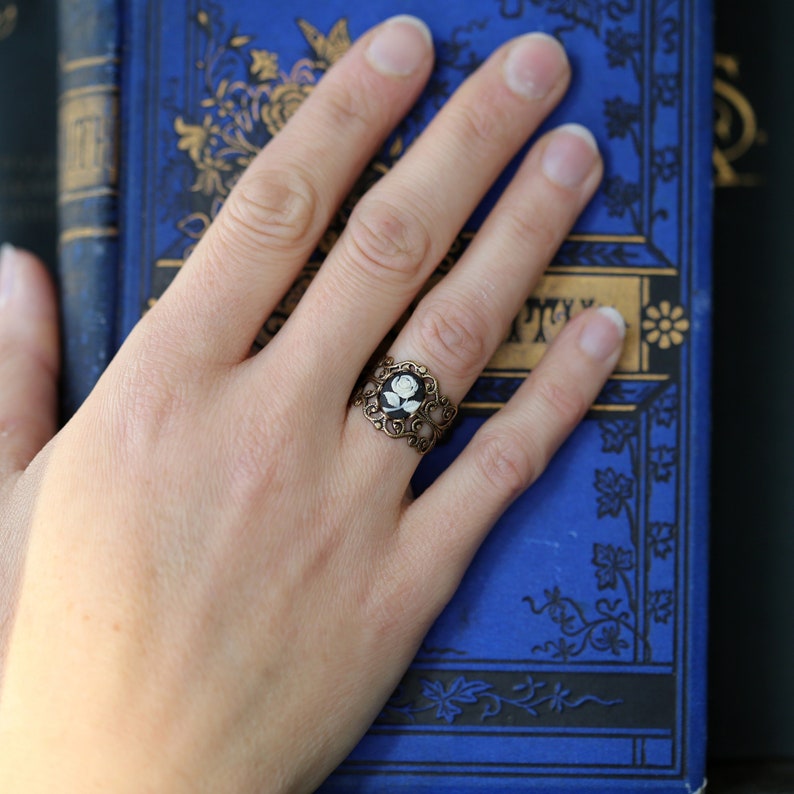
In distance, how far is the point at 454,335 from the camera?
2.06 ft

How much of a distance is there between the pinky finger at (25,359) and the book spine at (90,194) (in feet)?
0.06

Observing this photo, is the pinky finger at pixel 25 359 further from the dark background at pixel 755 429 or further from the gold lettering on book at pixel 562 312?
the dark background at pixel 755 429

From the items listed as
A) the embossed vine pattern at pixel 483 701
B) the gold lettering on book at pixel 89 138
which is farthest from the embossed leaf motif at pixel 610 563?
the gold lettering on book at pixel 89 138

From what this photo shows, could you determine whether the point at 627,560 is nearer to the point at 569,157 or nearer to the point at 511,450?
the point at 511,450

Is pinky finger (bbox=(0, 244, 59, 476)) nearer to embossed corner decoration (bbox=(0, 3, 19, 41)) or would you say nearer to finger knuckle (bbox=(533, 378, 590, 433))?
embossed corner decoration (bbox=(0, 3, 19, 41))

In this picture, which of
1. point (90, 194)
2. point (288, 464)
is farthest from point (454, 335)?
point (90, 194)

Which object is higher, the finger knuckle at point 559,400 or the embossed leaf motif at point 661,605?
the finger knuckle at point 559,400

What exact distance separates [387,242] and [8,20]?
0.61 meters

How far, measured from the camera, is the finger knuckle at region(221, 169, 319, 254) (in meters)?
0.61

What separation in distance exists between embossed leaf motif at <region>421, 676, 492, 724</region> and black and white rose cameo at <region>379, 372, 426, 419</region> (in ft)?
0.85

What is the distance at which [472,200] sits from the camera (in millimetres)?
668

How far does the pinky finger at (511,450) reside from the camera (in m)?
0.63

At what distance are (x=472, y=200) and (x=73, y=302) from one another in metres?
0.39

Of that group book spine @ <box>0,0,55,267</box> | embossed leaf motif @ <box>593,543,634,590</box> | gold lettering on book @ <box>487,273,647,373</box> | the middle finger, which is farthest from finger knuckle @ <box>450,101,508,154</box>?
book spine @ <box>0,0,55,267</box>
